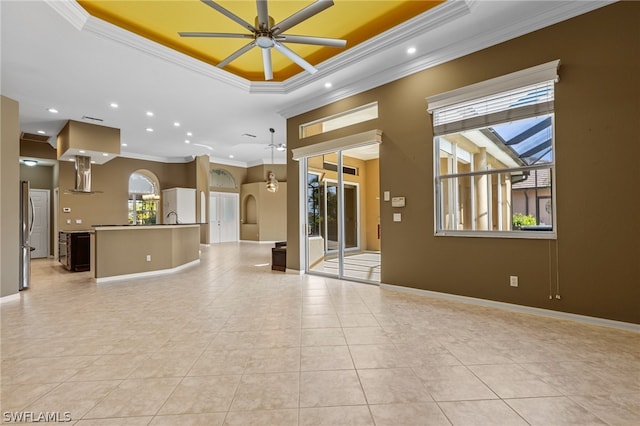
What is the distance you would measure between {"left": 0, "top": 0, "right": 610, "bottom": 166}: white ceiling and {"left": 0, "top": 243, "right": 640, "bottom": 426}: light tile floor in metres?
3.34

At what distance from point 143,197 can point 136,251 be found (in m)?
5.76

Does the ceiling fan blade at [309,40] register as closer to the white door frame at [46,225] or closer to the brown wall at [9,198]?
the brown wall at [9,198]

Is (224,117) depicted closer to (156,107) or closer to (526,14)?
(156,107)

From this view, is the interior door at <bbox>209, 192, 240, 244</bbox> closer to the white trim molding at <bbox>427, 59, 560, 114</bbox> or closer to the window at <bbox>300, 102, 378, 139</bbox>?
the window at <bbox>300, 102, 378, 139</bbox>

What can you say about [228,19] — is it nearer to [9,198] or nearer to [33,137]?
[9,198]

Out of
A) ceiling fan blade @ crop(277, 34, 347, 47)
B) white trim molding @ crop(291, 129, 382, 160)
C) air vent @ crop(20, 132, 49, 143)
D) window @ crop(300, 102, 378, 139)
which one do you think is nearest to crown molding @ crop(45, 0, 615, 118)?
window @ crop(300, 102, 378, 139)

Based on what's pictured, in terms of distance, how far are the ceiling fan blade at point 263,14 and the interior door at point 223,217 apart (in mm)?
10240

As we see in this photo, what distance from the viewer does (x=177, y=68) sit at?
15.0 ft

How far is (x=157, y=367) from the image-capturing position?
2.35m

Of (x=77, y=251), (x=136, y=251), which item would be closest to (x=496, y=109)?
(x=136, y=251)

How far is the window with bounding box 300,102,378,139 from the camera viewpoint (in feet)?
16.9

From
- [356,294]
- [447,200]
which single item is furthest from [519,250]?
[356,294]

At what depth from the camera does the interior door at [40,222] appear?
9008 mm

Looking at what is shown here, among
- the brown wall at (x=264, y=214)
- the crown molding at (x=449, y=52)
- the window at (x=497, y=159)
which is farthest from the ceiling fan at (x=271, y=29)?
the brown wall at (x=264, y=214)
